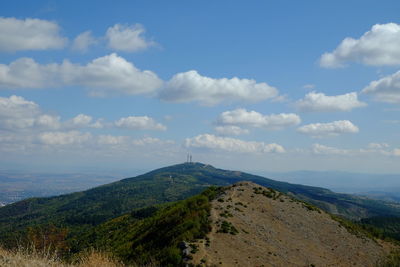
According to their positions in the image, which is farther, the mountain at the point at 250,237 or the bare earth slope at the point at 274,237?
the bare earth slope at the point at 274,237

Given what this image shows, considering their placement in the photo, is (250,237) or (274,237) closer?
(250,237)

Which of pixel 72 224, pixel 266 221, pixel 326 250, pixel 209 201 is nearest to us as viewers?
pixel 326 250

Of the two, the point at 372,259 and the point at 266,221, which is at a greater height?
the point at 266,221

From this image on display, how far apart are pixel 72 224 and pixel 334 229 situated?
186 metres

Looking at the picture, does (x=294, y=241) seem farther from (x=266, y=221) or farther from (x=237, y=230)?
(x=237, y=230)

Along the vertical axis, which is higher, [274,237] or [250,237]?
[250,237]

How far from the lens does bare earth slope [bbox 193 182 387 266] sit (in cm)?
3303

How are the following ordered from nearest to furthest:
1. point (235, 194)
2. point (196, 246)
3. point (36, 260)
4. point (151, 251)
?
point (36, 260) < point (196, 246) < point (151, 251) < point (235, 194)

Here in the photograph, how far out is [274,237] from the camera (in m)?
39.3

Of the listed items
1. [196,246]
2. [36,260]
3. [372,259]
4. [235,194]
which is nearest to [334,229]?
[372,259]

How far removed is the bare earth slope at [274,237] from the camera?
33.0 metres

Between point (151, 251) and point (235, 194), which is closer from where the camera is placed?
point (151, 251)

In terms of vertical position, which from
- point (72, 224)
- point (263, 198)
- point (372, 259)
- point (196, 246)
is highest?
point (263, 198)

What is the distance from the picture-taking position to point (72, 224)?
199 meters
